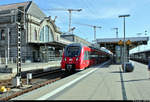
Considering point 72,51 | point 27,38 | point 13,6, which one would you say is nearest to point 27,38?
point 27,38

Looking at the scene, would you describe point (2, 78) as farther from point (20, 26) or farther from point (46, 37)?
point (46, 37)

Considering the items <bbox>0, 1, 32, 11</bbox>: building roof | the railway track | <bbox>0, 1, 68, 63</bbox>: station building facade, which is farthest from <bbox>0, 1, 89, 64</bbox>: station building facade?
the railway track

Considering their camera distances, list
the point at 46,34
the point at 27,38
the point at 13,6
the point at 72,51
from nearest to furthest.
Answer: the point at 72,51 < the point at 27,38 < the point at 13,6 < the point at 46,34

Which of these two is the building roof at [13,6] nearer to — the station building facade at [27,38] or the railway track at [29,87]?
the station building facade at [27,38]

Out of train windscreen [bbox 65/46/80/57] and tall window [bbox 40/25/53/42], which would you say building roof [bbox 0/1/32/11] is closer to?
tall window [bbox 40/25/53/42]

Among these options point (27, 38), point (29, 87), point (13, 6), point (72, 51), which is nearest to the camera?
point (29, 87)

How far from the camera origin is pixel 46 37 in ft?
132

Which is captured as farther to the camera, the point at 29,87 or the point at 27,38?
the point at 27,38

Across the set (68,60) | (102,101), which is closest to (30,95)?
(102,101)

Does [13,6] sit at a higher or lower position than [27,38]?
higher

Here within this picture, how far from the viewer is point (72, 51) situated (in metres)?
15.1

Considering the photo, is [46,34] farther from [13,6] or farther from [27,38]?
[13,6]

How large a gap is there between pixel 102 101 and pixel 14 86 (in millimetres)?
6726

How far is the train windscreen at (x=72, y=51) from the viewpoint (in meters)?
14.8
